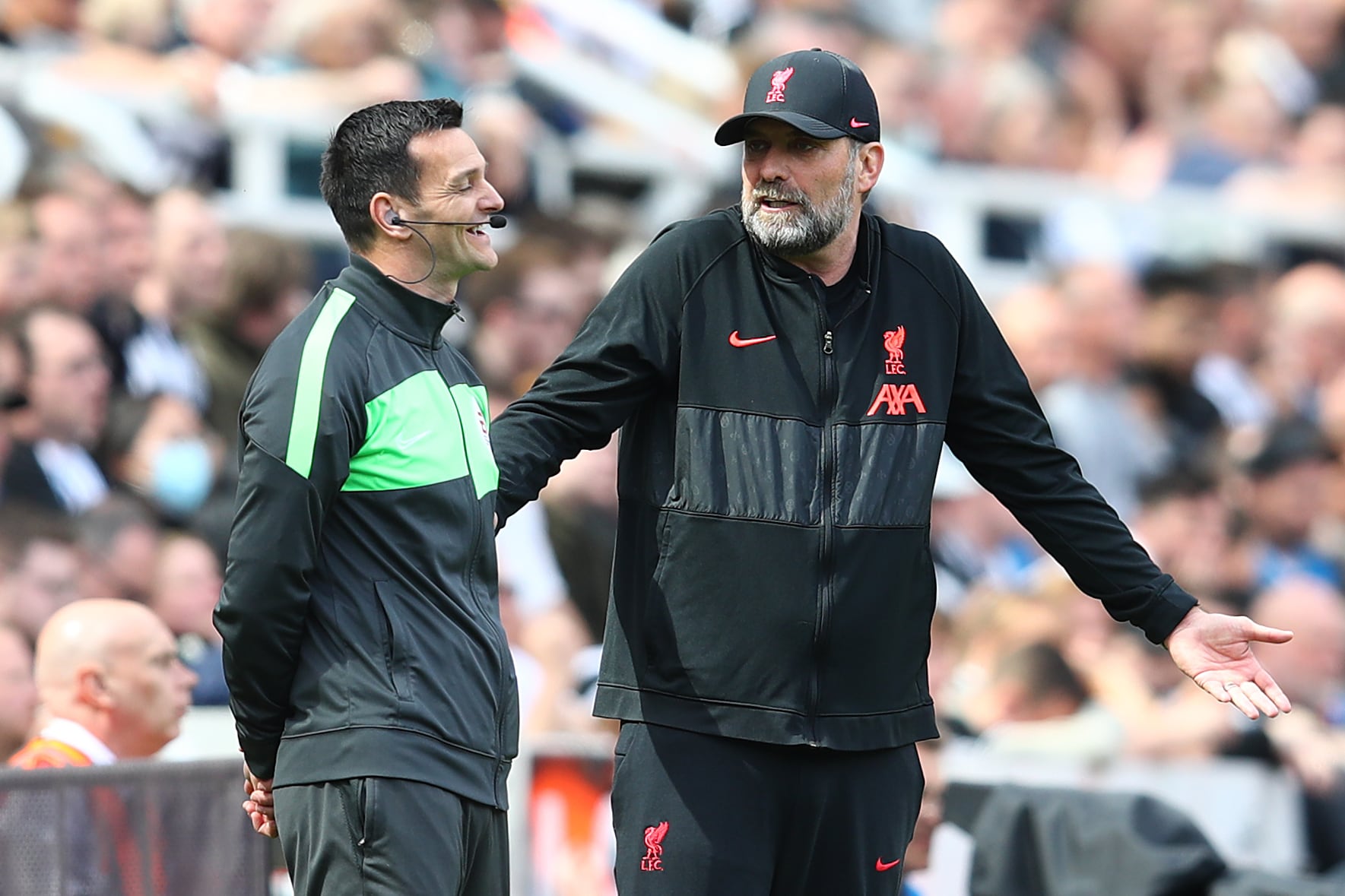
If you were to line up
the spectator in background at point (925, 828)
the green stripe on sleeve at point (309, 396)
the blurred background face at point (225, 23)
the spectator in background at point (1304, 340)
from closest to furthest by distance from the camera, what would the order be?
1. the green stripe on sleeve at point (309, 396)
2. the spectator in background at point (925, 828)
3. the blurred background face at point (225, 23)
4. the spectator in background at point (1304, 340)

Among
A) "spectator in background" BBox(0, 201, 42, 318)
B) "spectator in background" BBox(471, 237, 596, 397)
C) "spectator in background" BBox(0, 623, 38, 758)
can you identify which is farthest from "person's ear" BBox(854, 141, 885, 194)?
"spectator in background" BBox(471, 237, 596, 397)

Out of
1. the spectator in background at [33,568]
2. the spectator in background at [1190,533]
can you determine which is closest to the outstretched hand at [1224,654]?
the spectator in background at [33,568]

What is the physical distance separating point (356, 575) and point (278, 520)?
0.58 ft

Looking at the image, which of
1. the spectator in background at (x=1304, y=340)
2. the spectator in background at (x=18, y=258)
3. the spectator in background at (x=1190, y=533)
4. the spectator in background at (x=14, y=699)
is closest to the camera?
the spectator in background at (x=14, y=699)

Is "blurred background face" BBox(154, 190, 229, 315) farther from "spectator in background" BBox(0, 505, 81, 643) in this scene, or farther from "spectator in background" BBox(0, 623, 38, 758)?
"spectator in background" BBox(0, 623, 38, 758)

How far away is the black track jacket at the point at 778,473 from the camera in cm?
362

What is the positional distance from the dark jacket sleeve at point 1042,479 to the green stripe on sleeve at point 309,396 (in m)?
1.38

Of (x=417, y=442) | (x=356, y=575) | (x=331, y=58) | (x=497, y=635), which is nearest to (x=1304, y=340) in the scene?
(x=331, y=58)

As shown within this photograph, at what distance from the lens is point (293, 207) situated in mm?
8164

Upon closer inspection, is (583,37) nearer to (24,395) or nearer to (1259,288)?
(24,395)

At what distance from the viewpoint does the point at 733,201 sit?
9.04 metres

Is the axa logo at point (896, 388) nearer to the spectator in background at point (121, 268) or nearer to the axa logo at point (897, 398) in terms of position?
the axa logo at point (897, 398)

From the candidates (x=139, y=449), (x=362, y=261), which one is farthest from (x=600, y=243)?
(x=362, y=261)

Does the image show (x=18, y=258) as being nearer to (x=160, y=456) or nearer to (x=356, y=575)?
(x=160, y=456)
